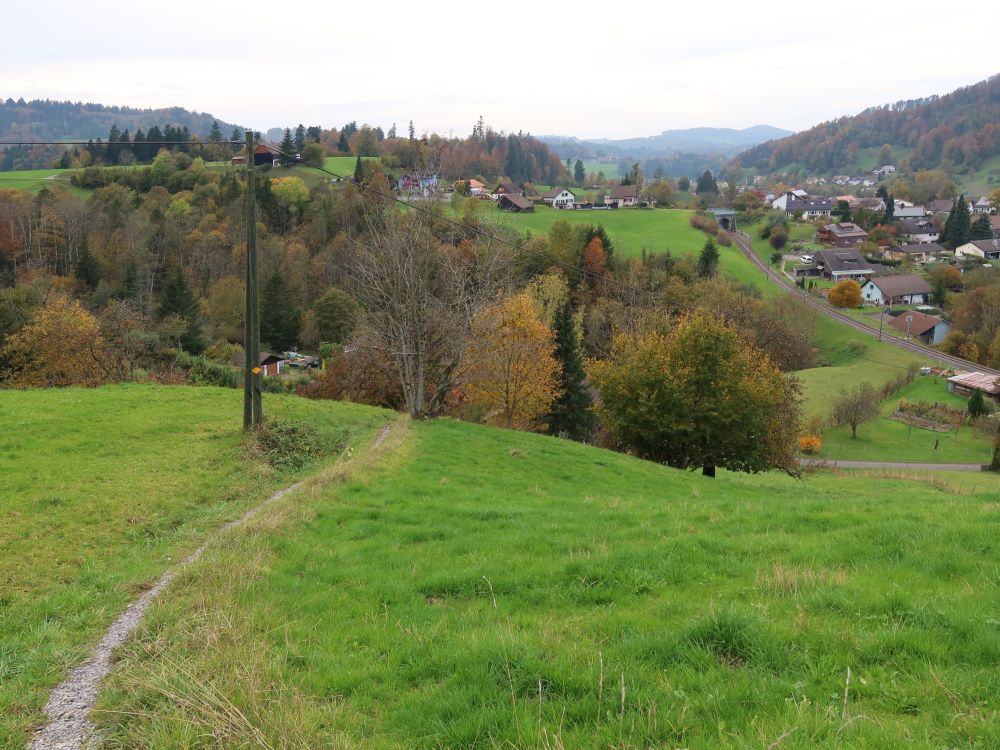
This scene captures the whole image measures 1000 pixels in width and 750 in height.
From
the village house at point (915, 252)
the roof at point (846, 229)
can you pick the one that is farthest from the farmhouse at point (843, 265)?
the village house at point (915, 252)

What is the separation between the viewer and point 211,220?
91.1 metres

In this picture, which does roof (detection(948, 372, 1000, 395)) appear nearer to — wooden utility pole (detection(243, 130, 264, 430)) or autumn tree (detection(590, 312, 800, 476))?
autumn tree (detection(590, 312, 800, 476))

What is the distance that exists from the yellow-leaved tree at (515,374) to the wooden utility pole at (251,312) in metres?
18.3

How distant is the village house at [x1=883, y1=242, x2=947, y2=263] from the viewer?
134625 millimetres

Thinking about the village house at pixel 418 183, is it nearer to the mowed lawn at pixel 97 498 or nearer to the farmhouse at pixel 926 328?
the mowed lawn at pixel 97 498

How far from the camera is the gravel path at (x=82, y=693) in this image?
5.29m

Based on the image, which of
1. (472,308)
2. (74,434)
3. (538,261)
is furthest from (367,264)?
(538,261)

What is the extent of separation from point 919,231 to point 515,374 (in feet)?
491

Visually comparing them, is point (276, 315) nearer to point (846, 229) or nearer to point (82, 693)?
point (82, 693)

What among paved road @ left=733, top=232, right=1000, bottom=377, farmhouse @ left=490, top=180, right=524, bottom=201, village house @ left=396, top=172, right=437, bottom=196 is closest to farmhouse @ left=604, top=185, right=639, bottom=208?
farmhouse @ left=490, top=180, right=524, bottom=201

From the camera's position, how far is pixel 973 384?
67.8 meters

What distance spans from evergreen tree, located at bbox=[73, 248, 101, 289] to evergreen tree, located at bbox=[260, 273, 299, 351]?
2110 cm

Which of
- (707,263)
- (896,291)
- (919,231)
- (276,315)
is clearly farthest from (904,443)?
(919,231)

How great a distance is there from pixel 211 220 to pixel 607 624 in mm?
96761
